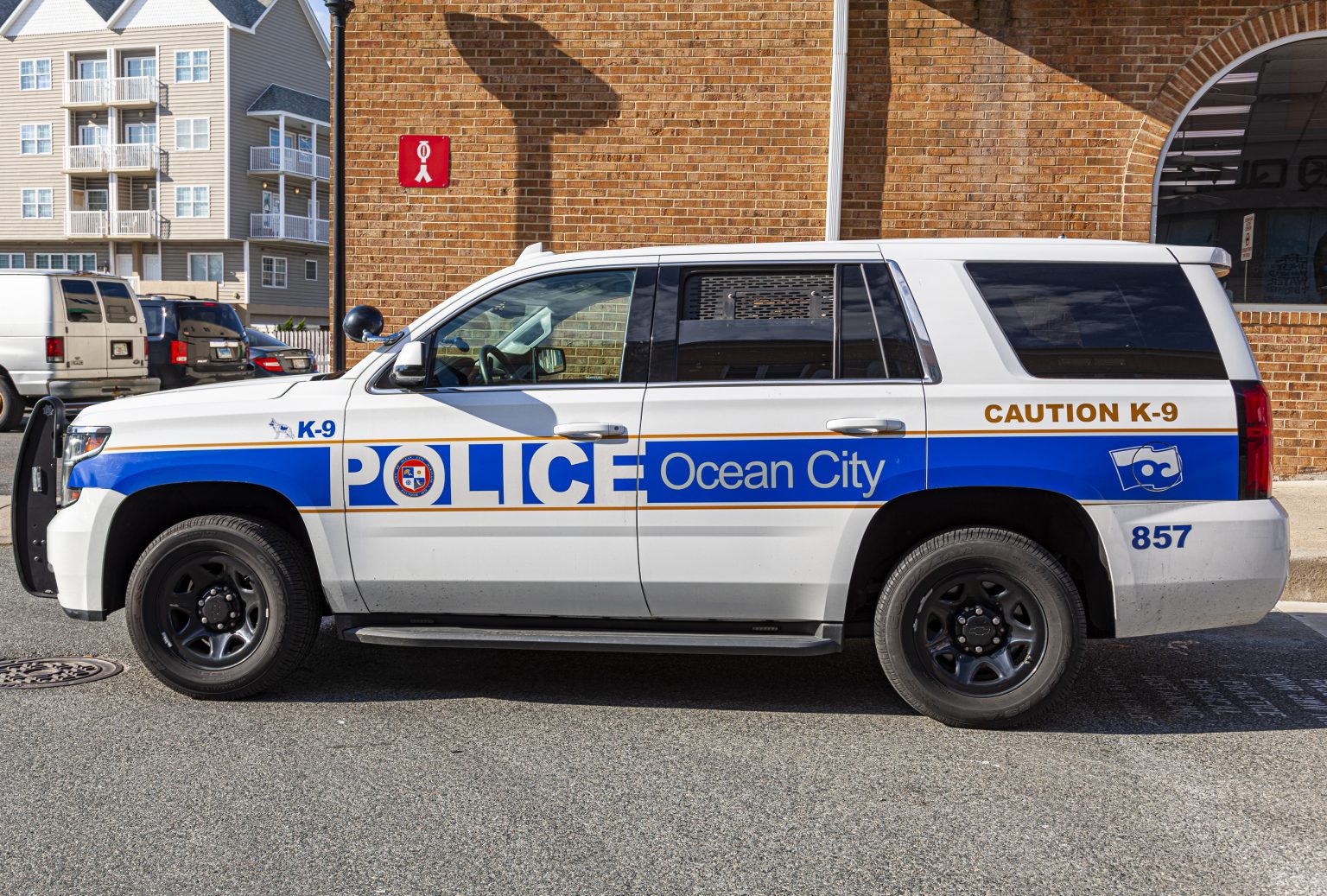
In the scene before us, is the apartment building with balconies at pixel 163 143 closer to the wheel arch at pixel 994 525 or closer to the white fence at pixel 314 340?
the white fence at pixel 314 340

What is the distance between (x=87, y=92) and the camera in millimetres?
48344

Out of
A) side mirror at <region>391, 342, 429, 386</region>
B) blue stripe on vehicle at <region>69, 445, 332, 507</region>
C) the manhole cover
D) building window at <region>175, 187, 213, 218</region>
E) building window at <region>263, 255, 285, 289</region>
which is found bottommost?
the manhole cover

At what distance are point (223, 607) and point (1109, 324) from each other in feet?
12.4

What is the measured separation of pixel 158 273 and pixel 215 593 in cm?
4849

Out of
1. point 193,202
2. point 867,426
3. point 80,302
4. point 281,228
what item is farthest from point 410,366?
point 193,202

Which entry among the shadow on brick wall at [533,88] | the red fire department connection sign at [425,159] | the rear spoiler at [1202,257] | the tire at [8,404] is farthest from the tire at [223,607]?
the tire at [8,404]

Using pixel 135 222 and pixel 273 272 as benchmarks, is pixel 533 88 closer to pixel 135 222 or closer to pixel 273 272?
pixel 273 272

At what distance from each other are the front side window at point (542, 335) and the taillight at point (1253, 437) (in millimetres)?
2394

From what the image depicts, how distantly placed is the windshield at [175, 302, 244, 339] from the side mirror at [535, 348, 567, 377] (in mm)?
13975

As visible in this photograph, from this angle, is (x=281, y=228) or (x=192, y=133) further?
(x=281, y=228)

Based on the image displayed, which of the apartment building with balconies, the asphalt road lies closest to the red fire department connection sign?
the asphalt road

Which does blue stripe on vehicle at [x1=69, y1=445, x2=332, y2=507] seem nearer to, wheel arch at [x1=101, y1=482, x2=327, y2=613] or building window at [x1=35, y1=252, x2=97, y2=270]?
wheel arch at [x1=101, y1=482, x2=327, y2=613]

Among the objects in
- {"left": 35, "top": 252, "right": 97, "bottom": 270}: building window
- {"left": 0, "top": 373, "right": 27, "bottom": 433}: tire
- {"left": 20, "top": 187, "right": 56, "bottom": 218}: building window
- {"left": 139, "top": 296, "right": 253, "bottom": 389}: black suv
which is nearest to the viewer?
{"left": 0, "top": 373, "right": 27, "bottom": 433}: tire

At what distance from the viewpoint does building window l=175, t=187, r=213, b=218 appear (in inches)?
1891
